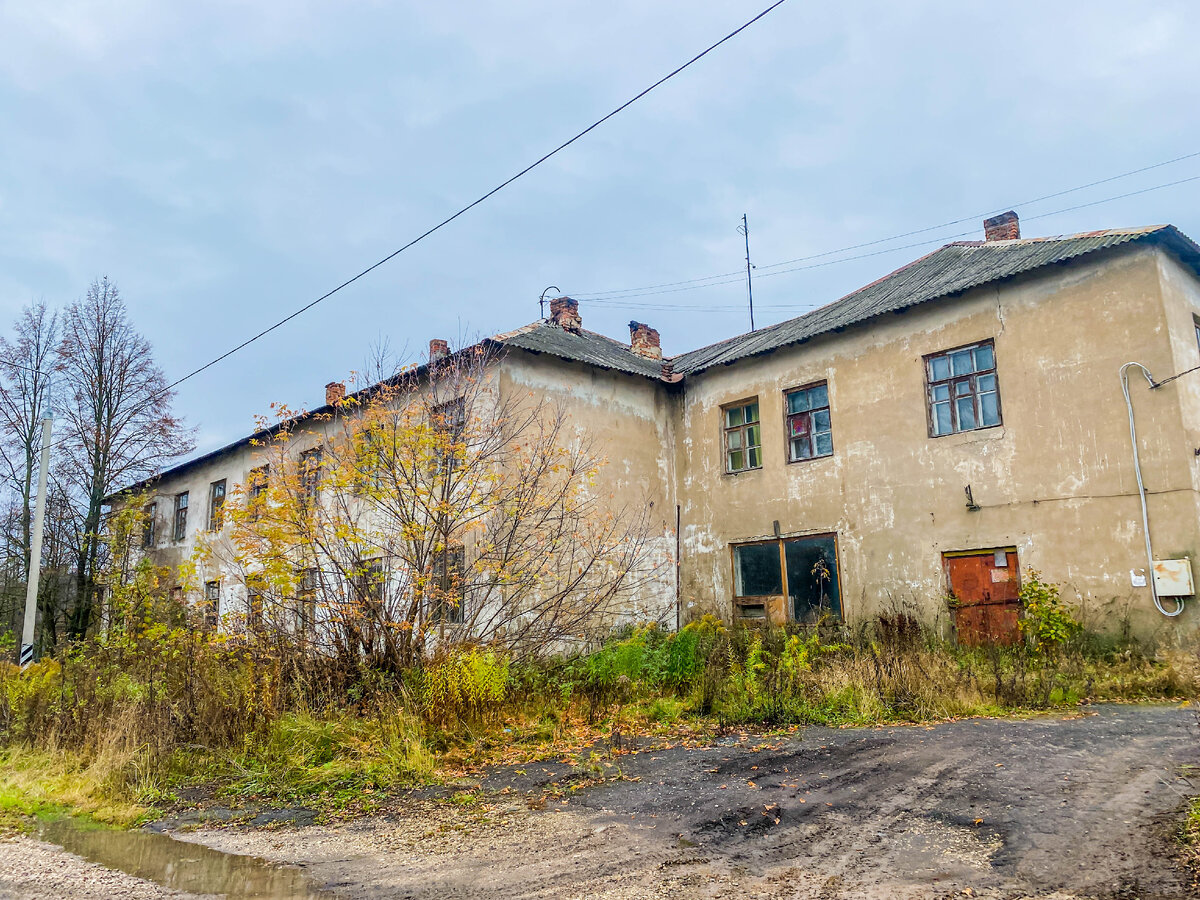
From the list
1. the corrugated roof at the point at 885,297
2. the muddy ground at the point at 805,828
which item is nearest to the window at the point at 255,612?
the muddy ground at the point at 805,828

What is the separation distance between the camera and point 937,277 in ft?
47.8

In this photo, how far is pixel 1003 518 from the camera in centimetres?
1236

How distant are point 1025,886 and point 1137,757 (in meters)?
3.26

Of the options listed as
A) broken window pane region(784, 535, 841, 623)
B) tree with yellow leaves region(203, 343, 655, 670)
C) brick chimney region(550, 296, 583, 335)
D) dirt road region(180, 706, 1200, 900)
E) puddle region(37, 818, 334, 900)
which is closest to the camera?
dirt road region(180, 706, 1200, 900)

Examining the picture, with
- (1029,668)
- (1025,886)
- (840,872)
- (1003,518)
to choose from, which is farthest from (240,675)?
(1003,518)

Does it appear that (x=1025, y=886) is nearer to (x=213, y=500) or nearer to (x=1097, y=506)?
(x=1097, y=506)

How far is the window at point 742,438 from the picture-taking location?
1630 cm

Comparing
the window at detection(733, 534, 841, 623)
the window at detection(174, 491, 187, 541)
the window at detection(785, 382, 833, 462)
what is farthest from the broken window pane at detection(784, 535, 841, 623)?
the window at detection(174, 491, 187, 541)

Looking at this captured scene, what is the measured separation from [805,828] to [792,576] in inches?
403

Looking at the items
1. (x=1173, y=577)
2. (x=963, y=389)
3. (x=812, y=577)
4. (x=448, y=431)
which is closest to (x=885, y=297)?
(x=963, y=389)

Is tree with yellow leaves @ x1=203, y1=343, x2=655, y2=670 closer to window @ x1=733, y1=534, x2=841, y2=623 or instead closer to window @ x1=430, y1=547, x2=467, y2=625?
window @ x1=430, y1=547, x2=467, y2=625

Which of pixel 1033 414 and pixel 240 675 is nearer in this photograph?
pixel 240 675

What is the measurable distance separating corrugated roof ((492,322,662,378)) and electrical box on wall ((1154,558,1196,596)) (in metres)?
9.53

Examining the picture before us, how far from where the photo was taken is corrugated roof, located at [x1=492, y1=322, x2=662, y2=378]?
15.3 m
